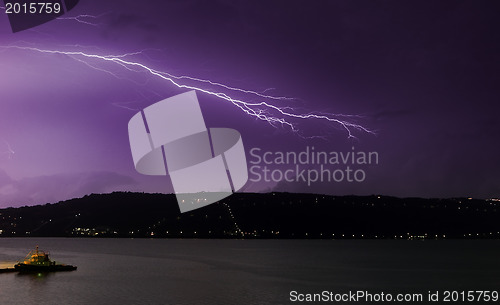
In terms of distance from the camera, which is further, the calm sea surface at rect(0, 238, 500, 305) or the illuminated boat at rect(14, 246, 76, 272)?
the illuminated boat at rect(14, 246, 76, 272)

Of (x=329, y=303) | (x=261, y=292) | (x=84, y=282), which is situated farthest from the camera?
(x=84, y=282)

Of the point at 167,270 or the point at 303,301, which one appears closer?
the point at 303,301

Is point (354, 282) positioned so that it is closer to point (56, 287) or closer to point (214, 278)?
point (214, 278)

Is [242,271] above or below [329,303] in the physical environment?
above

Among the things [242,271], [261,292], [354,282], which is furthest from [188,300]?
[242,271]

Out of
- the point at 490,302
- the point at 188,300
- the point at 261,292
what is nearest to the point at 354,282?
the point at 261,292

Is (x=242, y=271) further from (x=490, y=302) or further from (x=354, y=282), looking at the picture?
(x=490, y=302)

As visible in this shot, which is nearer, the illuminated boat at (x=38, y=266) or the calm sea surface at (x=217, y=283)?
the calm sea surface at (x=217, y=283)

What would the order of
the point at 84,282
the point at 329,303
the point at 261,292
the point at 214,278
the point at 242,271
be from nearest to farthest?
1. the point at 329,303
2. the point at 261,292
3. the point at 84,282
4. the point at 214,278
5. the point at 242,271

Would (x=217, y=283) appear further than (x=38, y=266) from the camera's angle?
No

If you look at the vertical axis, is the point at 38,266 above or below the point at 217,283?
above
